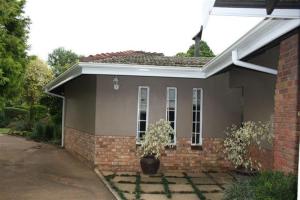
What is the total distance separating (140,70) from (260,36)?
17.7 feet

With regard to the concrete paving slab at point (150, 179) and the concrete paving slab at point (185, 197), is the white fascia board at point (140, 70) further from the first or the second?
the concrete paving slab at point (185, 197)

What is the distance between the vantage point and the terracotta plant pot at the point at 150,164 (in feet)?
35.7

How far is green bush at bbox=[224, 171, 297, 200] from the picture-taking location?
16.6 feet

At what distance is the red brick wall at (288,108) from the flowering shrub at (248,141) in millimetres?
3012

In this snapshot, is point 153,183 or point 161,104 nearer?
point 153,183

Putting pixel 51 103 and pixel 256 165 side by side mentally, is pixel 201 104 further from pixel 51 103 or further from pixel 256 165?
pixel 51 103

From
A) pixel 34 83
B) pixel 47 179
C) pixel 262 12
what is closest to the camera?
pixel 262 12

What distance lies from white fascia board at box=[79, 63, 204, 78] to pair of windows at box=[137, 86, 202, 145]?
813 mm

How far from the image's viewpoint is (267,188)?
204 inches

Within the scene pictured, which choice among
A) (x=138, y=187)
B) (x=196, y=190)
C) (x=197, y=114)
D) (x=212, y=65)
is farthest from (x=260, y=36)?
(x=197, y=114)

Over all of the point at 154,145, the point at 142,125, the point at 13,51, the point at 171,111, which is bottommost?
the point at 154,145

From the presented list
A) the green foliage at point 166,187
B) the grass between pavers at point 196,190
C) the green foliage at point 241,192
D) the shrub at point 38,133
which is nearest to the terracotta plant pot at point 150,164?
the green foliage at point 166,187

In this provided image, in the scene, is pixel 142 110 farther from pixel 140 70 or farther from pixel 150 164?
pixel 150 164

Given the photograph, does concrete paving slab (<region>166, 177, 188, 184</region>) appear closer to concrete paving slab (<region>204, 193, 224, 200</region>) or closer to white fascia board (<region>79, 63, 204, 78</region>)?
concrete paving slab (<region>204, 193, 224, 200</region>)
